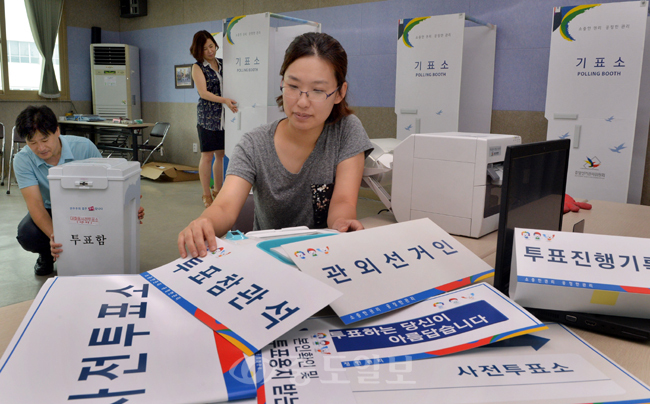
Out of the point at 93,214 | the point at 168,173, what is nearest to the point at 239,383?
the point at 93,214

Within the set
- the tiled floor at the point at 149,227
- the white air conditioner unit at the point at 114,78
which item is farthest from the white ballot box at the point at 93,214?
the white air conditioner unit at the point at 114,78

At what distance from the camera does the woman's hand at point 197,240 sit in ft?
3.34

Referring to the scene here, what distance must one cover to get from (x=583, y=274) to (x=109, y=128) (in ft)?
23.3

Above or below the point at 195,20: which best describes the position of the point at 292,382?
below

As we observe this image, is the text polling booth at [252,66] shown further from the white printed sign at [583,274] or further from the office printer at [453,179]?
the white printed sign at [583,274]

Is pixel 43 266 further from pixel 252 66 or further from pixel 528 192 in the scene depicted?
pixel 528 192

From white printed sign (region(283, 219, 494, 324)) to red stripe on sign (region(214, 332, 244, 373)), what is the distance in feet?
0.65

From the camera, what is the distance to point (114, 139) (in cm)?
764

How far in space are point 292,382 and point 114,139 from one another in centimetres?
783

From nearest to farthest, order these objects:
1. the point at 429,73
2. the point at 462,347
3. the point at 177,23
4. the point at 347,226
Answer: the point at 462,347, the point at 347,226, the point at 429,73, the point at 177,23

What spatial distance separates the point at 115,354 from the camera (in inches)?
27.1

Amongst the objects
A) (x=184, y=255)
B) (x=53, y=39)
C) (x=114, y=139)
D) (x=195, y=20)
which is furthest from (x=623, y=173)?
(x=53, y=39)

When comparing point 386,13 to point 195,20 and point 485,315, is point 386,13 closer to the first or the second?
point 195,20

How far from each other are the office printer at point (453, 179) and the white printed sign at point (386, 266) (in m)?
0.54
